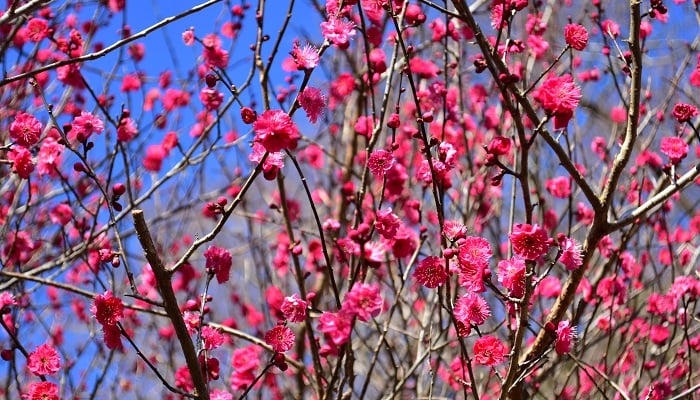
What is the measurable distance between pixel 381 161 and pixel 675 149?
1137 millimetres

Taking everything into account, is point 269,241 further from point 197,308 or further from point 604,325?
point 197,308

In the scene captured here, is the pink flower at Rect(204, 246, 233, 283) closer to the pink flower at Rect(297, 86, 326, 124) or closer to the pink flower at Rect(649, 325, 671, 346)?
the pink flower at Rect(297, 86, 326, 124)

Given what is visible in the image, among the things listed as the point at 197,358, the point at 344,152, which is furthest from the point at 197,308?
the point at 344,152

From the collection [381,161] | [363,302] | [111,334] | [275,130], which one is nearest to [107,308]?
[111,334]

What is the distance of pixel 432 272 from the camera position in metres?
2.46

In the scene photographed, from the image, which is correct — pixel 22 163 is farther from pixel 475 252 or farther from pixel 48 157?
pixel 475 252

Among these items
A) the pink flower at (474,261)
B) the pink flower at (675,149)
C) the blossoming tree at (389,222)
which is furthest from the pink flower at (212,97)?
the pink flower at (675,149)

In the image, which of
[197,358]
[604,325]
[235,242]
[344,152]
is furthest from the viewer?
[235,242]

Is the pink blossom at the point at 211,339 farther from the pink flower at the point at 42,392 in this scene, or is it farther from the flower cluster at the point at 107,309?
the pink flower at the point at 42,392

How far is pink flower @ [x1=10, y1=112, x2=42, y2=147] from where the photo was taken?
9.97 ft

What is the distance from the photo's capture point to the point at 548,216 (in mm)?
4734

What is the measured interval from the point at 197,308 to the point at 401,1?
1.60 meters

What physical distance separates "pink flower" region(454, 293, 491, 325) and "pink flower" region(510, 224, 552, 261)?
214mm

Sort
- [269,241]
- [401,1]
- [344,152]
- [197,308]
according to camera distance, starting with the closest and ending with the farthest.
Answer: [197,308] < [401,1] < [344,152] < [269,241]
